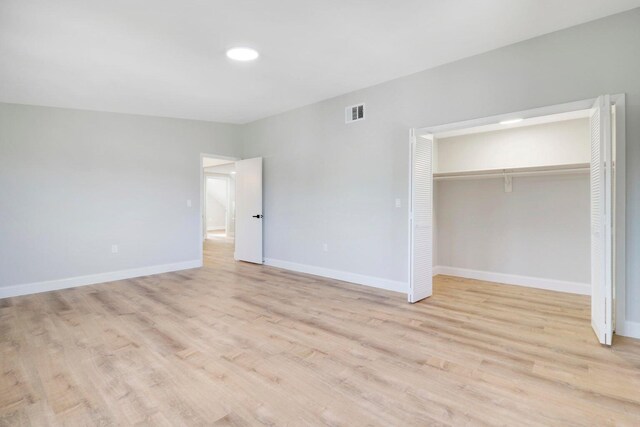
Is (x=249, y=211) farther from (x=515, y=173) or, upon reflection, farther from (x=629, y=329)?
(x=629, y=329)

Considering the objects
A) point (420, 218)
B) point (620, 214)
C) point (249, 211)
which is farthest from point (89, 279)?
point (620, 214)

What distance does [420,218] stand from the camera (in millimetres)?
3918

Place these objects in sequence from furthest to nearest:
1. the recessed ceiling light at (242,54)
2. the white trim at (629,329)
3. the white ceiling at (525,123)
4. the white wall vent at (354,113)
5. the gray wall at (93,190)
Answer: the white wall vent at (354,113) < the gray wall at (93,190) < the white ceiling at (525,123) < the recessed ceiling light at (242,54) < the white trim at (629,329)

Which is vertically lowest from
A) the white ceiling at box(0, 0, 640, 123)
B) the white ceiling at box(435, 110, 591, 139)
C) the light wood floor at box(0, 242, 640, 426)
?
the light wood floor at box(0, 242, 640, 426)

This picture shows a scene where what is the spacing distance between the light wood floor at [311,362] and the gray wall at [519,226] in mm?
605

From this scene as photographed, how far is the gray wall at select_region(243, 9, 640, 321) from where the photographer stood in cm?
279

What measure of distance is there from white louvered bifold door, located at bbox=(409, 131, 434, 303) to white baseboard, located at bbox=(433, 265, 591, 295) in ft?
4.49

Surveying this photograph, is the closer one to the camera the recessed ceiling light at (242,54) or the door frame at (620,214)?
the door frame at (620,214)

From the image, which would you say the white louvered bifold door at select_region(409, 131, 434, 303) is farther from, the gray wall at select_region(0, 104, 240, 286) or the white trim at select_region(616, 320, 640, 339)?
the gray wall at select_region(0, 104, 240, 286)

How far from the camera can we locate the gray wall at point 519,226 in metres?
4.24

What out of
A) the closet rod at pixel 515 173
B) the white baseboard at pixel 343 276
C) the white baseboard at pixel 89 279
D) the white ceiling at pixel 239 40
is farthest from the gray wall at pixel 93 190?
the closet rod at pixel 515 173

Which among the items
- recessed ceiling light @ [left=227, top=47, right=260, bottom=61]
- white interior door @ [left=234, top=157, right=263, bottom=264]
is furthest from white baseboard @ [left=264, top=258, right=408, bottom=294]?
recessed ceiling light @ [left=227, top=47, right=260, bottom=61]

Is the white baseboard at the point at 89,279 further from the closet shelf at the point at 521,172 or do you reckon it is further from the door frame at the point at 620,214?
the door frame at the point at 620,214

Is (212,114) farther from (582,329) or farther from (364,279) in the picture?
(582,329)
